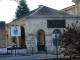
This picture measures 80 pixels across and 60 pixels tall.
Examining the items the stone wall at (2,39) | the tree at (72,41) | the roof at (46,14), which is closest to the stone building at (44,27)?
the roof at (46,14)

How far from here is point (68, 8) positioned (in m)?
60.8

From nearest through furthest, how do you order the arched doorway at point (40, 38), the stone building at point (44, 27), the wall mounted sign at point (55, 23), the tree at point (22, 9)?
1. the stone building at point (44, 27)
2. the wall mounted sign at point (55, 23)
3. the arched doorway at point (40, 38)
4. the tree at point (22, 9)

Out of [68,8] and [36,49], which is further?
[68,8]

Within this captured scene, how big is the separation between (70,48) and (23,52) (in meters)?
25.0

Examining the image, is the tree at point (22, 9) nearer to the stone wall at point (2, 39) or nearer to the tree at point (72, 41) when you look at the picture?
the stone wall at point (2, 39)

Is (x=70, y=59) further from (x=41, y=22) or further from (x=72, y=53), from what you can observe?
(x=41, y=22)

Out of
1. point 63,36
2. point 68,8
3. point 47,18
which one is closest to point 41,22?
point 47,18

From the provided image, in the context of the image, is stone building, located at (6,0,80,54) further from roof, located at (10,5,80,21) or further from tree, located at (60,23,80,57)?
tree, located at (60,23,80,57)

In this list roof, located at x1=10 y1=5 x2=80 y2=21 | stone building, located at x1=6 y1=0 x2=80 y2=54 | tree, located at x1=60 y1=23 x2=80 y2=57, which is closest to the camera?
tree, located at x1=60 y1=23 x2=80 y2=57

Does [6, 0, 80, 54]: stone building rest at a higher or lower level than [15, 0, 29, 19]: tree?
lower

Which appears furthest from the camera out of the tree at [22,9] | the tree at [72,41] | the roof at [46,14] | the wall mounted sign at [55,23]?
the tree at [22,9]

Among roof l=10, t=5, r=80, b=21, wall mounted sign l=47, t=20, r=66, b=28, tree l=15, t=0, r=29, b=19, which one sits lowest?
wall mounted sign l=47, t=20, r=66, b=28

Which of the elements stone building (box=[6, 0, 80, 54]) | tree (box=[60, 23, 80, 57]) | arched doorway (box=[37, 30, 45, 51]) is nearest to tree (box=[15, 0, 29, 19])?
arched doorway (box=[37, 30, 45, 51])

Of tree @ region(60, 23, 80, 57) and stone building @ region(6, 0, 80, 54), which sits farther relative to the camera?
stone building @ region(6, 0, 80, 54)
